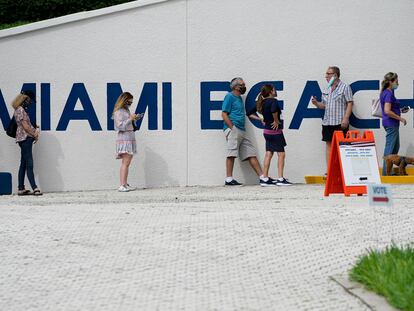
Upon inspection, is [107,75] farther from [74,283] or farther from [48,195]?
[74,283]

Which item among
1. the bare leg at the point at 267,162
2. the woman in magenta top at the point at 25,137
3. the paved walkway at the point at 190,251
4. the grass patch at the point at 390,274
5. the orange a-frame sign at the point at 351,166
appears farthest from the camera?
the bare leg at the point at 267,162

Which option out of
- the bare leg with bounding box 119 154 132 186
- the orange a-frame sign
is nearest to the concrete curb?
the orange a-frame sign

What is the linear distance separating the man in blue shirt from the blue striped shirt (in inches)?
54.6

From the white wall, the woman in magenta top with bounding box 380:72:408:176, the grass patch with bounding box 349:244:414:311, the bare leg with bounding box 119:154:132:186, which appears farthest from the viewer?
the white wall

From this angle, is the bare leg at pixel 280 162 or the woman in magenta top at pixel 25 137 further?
the bare leg at pixel 280 162

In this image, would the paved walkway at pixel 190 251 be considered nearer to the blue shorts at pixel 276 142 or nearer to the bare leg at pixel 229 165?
the blue shorts at pixel 276 142

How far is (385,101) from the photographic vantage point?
17297 millimetres

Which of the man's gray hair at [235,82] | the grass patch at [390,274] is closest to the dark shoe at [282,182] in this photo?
the man's gray hair at [235,82]

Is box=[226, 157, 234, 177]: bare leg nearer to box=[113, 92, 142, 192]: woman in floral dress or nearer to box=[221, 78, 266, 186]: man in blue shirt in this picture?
box=[221, 78, 266, 186]: man in blue shirt

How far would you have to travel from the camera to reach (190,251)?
403 inches

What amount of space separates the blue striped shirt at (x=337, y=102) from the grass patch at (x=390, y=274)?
861 centimetres

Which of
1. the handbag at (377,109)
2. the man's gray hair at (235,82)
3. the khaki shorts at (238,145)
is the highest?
the man's gray hair at (235,82)

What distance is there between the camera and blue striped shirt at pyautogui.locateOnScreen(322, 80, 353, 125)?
1766cm

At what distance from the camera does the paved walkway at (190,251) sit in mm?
8406
